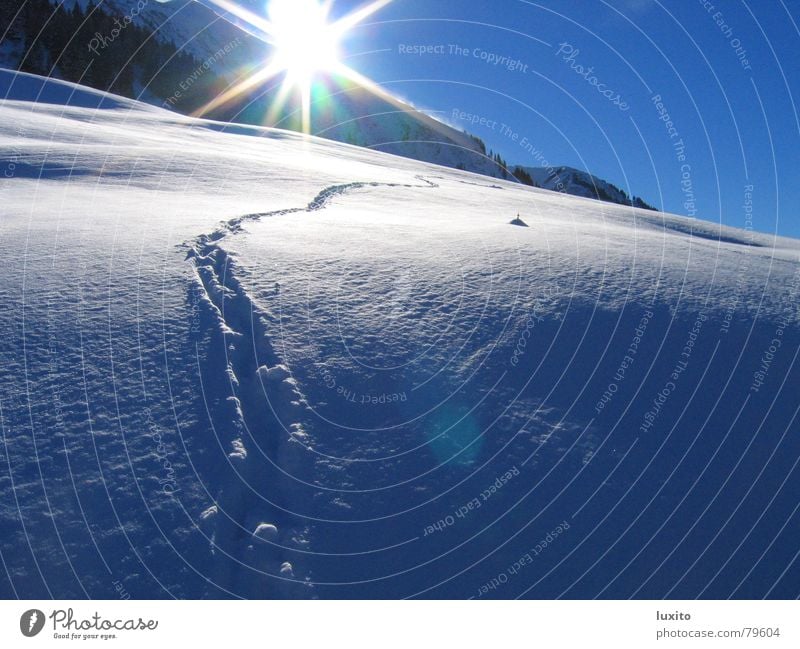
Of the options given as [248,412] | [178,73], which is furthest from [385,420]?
[178,73]

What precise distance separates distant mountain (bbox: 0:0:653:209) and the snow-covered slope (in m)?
6.26

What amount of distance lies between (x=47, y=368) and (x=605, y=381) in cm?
386

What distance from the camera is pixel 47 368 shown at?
3340mm

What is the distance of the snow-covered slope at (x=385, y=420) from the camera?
2.65m

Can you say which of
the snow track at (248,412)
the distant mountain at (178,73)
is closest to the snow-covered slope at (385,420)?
the snow track at (248,412)

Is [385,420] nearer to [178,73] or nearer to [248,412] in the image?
[248,412]

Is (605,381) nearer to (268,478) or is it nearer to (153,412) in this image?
(268,478)

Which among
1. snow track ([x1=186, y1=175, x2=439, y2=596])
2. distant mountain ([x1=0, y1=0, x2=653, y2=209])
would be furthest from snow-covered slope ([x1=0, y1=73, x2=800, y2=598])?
distant mountain ([x1=0, y1=0, x2=653, y2=209])

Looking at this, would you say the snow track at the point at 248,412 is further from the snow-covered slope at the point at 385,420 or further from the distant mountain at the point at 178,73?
the distant mountain at the point at 178,73

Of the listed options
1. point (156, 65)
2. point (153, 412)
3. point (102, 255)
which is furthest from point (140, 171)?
point (156, 65)

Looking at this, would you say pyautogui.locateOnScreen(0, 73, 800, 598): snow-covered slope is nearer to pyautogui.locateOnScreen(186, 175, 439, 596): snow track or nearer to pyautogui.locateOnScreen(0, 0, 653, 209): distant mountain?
pyautogui.locateOnScreen(186, 175, 439, 596): snow track

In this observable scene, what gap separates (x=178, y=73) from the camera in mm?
49688

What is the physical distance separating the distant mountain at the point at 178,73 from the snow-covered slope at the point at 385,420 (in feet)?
20.5

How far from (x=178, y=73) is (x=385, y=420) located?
2250 inches
